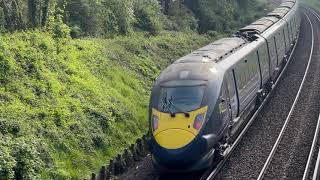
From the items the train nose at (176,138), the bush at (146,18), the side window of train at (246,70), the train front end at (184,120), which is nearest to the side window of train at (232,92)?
the side window of train at (246,70)

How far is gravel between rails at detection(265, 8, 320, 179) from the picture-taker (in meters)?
14.7

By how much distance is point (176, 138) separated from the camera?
1318 centimetres

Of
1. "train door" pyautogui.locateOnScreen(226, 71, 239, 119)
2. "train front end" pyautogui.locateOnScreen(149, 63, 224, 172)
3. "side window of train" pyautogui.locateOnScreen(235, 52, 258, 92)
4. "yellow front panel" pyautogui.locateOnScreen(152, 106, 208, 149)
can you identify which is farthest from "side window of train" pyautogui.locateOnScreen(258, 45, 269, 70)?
"yellow front panel" pyautogui.locateOnScreen(152, 106, 208, 149)

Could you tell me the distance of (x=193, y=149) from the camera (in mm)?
13102

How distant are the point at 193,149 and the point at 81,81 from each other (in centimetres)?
794

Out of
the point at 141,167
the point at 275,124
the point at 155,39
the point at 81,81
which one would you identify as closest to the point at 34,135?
the point at 141,167

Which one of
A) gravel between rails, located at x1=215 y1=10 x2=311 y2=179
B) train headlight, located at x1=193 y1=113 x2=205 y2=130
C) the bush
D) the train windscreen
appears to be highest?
the train windscreen

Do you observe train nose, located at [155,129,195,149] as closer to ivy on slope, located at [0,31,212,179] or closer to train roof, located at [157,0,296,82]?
train roof, located at [157,0,296,82]

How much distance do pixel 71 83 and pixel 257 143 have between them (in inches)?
320

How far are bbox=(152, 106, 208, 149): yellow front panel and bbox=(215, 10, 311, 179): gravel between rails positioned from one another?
2.15 m

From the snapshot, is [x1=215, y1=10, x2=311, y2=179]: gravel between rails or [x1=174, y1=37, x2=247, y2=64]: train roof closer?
[x1=215, y1=10, x2=311, y2=179]: gravel between rails

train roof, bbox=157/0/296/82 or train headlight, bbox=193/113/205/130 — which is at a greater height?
train roof, bbox=157/0/296/82

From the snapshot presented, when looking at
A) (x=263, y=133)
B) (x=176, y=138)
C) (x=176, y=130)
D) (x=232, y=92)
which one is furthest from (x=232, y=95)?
(x=263, y=133)

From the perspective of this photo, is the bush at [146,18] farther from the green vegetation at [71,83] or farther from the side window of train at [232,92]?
the side window of train at [232,92]
